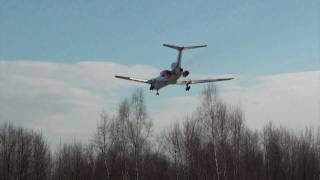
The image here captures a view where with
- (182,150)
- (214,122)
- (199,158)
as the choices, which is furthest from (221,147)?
(182,150)

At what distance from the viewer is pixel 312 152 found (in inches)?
3374

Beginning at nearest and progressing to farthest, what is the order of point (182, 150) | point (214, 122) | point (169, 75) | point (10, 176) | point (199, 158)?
1. point (169, 75)
2. point (214, 122)
3. point (199, 158)
4. point (182, 150)
5. point (10, 176)

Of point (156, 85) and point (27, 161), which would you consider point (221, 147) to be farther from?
point (27, 161)

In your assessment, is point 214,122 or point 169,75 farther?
point 214,122

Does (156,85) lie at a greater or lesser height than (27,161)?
greater

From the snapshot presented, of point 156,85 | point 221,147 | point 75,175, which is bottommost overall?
point 75,175

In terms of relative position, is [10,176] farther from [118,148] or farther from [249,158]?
[249,158]

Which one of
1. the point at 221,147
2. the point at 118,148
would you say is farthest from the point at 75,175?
the point at 221,147

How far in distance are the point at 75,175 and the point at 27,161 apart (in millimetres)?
9701

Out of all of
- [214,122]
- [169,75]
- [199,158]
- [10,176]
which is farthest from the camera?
[10,176]

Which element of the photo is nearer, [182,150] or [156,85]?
[156,85]

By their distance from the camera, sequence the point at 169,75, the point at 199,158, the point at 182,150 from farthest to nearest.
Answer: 1. the point at 182,150
2. the point at 199,158
3. the point at 169,75

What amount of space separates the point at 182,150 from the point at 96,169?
15504mm

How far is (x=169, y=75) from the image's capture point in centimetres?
4222
